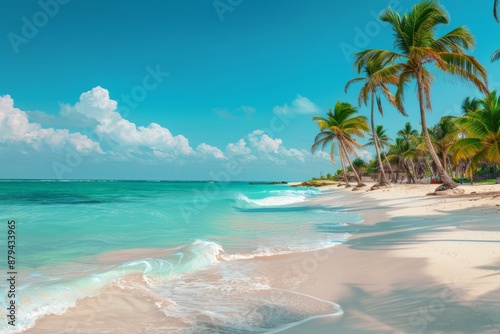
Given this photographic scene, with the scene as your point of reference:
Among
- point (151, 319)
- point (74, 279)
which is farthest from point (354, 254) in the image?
point (74, 279)

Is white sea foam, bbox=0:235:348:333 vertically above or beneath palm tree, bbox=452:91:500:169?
beneath

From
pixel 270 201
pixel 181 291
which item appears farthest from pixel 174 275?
pixel 270 201

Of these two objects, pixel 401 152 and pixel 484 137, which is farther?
pixel 401 152

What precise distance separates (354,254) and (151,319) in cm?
456

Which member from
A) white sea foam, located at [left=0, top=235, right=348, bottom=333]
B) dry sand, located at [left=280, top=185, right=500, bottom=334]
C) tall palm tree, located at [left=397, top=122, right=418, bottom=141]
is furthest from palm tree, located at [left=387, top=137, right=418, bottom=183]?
white sea foam, located at [left=0, top=235, right=348, bottom=333]

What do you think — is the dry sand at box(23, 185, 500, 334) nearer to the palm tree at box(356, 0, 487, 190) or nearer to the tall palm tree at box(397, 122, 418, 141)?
the palm tree at box(356, 0, 487, 190)

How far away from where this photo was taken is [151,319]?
13.5ft

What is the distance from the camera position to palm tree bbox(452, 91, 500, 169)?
54.1 feet

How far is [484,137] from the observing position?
17.1 m

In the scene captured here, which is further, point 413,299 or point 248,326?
point 413,299

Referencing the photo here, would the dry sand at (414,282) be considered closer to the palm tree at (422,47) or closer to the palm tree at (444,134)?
the palm tree at (422,47)

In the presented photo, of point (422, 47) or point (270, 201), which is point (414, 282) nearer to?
point (422, 47)

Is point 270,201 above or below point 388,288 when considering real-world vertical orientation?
below

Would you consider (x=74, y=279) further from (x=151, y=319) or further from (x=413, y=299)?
(x=413, y=299)
